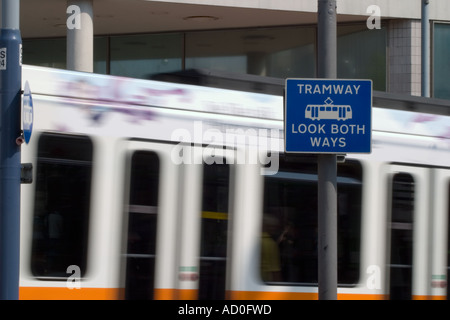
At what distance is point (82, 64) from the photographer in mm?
19578

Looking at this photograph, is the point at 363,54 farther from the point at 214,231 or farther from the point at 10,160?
the point at 10,160

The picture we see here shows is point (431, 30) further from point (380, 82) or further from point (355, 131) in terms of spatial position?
point (355, 131)

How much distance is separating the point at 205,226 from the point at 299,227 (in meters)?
1.06

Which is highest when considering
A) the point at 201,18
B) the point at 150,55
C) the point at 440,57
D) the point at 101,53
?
the point at 201,18

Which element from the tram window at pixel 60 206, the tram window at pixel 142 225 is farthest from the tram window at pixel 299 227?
the tram window at pixel 60 206

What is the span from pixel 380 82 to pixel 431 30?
1.72 meters

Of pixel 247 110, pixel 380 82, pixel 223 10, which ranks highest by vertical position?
pixel 223 10

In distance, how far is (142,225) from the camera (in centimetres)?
772

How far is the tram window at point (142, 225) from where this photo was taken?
7.65m

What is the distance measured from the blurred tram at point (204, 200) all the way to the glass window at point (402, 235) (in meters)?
0.01

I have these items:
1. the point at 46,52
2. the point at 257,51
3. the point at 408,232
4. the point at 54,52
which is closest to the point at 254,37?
the point at 257,51

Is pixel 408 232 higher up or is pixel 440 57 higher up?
pixel 440 57

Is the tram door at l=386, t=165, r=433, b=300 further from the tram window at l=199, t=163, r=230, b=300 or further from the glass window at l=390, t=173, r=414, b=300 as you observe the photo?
the tram window at l=199, t=163, r=230, b=300

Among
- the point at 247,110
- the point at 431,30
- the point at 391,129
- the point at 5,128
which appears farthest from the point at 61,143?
the point at 431,30
